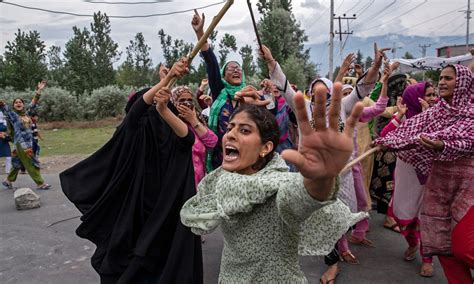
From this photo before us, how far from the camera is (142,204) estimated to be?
9.02 feet

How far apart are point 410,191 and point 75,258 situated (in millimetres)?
3629

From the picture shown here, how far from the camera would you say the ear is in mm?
1832

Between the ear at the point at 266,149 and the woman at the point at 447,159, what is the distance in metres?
1.56

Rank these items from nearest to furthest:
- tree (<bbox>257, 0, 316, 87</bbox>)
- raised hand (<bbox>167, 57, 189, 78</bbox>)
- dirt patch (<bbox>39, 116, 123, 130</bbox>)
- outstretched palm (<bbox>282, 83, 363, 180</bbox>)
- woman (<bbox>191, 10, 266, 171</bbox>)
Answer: outstretched palm (<bbox>282, 83, 363, 180</bbox>), raised hand (<bbox>167, 57, 189, 78</bbox>), woman (<bbox>191, 10, 266, 171</bbox>), dirt patch (<bbox>39, 116, 123, 130</bbox>), tree (<bbox>257, 0, 316, 87</bbox>)

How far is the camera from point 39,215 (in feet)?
19.7

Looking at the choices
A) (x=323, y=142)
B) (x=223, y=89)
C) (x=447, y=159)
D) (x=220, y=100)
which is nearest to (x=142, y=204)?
(x=220, y=100)

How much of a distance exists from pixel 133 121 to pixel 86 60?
37.5m

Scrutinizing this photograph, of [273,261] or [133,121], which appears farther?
[133,121]

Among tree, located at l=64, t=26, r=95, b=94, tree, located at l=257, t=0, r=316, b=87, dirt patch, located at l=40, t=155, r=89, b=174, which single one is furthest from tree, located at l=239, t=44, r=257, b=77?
dirt patch, located at l=40, t=155, r=89, b=174

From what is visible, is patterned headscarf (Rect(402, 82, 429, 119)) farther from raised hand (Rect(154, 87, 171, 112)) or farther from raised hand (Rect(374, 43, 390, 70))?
raised hand (Rect(154, 87, 171, 112))

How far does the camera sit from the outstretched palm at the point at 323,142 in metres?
1.13

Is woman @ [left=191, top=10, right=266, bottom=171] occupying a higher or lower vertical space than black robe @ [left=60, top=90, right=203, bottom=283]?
higher

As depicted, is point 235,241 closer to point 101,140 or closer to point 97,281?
point 97,281

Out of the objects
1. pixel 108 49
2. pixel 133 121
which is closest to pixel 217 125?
pixel 133 121
